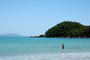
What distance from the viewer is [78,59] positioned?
20562 mm

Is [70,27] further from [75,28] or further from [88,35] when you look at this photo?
[88,35]

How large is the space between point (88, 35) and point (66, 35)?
101ft

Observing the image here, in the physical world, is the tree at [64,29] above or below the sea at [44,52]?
above

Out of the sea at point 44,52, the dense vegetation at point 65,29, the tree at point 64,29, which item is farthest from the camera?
the tree at point 64,29

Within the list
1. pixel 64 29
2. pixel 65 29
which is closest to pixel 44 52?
pixel 64 29

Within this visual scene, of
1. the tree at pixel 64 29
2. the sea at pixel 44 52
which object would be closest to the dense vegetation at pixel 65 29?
the tree at pixel 64 29

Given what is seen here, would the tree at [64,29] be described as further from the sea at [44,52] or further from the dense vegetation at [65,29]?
the sea at [44,52]

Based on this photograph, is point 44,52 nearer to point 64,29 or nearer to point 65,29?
point 64,29

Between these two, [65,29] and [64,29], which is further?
[65,29]

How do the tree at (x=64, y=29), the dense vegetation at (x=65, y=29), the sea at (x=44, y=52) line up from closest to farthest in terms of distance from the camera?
the sea at (x=44, y=52) → the dense vegetation at (x=65, y=29) → the tree at (x=64, y=29)

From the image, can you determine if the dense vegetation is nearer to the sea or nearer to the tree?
the tree

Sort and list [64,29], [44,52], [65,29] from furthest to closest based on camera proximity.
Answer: [65,29]
[64,29]
[44,52]

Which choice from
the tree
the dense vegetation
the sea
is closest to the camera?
the sea

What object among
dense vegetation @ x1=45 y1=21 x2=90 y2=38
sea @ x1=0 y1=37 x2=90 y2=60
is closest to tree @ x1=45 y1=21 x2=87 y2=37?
Answer: dense vegetation @ x1=45 y1=21 x2=90 y2=38
